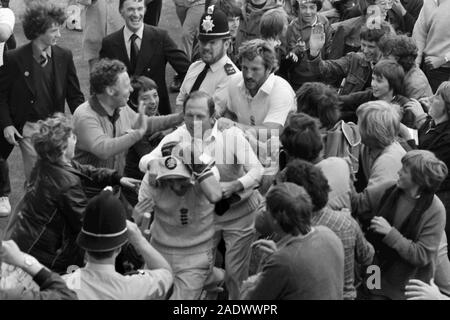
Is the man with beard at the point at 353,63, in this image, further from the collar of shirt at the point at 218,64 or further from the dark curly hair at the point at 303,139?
the dark curly hair at the point at 303,139

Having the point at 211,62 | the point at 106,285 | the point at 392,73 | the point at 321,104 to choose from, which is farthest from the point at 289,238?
the point at 211,62

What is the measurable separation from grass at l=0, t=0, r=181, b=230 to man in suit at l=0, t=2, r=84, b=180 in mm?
945

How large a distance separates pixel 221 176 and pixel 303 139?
80cm

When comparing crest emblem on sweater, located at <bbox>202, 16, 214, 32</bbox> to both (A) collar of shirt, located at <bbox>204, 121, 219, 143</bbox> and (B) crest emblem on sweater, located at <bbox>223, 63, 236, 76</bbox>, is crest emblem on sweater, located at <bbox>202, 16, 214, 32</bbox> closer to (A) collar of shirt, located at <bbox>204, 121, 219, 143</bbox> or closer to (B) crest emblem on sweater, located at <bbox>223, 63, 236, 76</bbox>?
(B) crest emblem on sweater, located at <bbox>223, 63, 236, 76</bbox>

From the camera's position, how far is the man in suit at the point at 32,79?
23.6ft

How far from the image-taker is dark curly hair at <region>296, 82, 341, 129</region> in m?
5.90

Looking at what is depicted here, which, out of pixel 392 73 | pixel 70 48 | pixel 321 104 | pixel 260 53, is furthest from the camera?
pixel 70 48

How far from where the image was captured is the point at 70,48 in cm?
1152

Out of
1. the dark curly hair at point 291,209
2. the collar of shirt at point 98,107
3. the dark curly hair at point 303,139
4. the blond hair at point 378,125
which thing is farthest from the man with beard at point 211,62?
the dark curly hair at point 291,209

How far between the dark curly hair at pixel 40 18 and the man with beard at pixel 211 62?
1152 mm

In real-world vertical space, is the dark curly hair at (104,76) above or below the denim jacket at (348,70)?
above

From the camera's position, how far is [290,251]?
437 cm

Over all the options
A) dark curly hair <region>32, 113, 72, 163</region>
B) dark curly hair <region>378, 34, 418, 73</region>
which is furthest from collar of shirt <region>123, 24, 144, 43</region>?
dark curly hair <region>32, 113, 72, 163</region>

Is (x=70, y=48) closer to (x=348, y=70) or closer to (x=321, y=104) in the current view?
(x=348, y=70)
